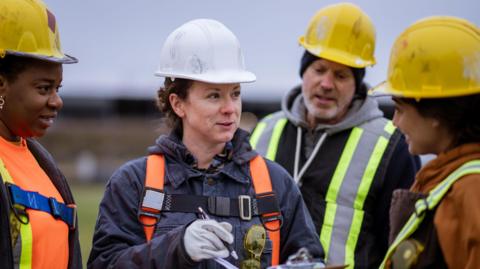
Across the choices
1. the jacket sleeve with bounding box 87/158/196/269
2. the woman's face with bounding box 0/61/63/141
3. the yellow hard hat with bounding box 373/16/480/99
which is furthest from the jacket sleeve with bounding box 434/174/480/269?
the woman's face with bounding box 0/61/63/141

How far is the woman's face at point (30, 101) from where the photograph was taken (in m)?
3.78

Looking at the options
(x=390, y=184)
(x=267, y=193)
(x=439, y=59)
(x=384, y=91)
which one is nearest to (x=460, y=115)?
(x=439, y=59)

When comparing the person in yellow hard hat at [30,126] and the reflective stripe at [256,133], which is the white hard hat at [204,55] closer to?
the person in yellow hard hat at [30,126]

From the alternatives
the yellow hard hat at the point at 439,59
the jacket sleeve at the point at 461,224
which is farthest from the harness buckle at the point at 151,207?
the jacket sleeve at the point at 461,224

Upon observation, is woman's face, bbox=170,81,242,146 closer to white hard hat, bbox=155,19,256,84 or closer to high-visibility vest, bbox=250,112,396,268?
white hard hat, bbox=155,19,256,84

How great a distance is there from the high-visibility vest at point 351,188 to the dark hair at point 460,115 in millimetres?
1757

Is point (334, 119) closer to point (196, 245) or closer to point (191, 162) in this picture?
point (191, 162)

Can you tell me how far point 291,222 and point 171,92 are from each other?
0.90 metres

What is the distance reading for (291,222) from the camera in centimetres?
412

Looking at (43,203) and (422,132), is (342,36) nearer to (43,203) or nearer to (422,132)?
(422,132)

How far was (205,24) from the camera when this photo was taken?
165 inches

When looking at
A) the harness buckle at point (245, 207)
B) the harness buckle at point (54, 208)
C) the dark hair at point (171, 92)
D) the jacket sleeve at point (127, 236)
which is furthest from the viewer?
the dark hair at point (171, 92)

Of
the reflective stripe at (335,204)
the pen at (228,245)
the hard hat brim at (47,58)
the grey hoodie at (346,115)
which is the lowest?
the reflective stripe at (335,204)

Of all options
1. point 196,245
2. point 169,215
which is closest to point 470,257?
point 196,245
